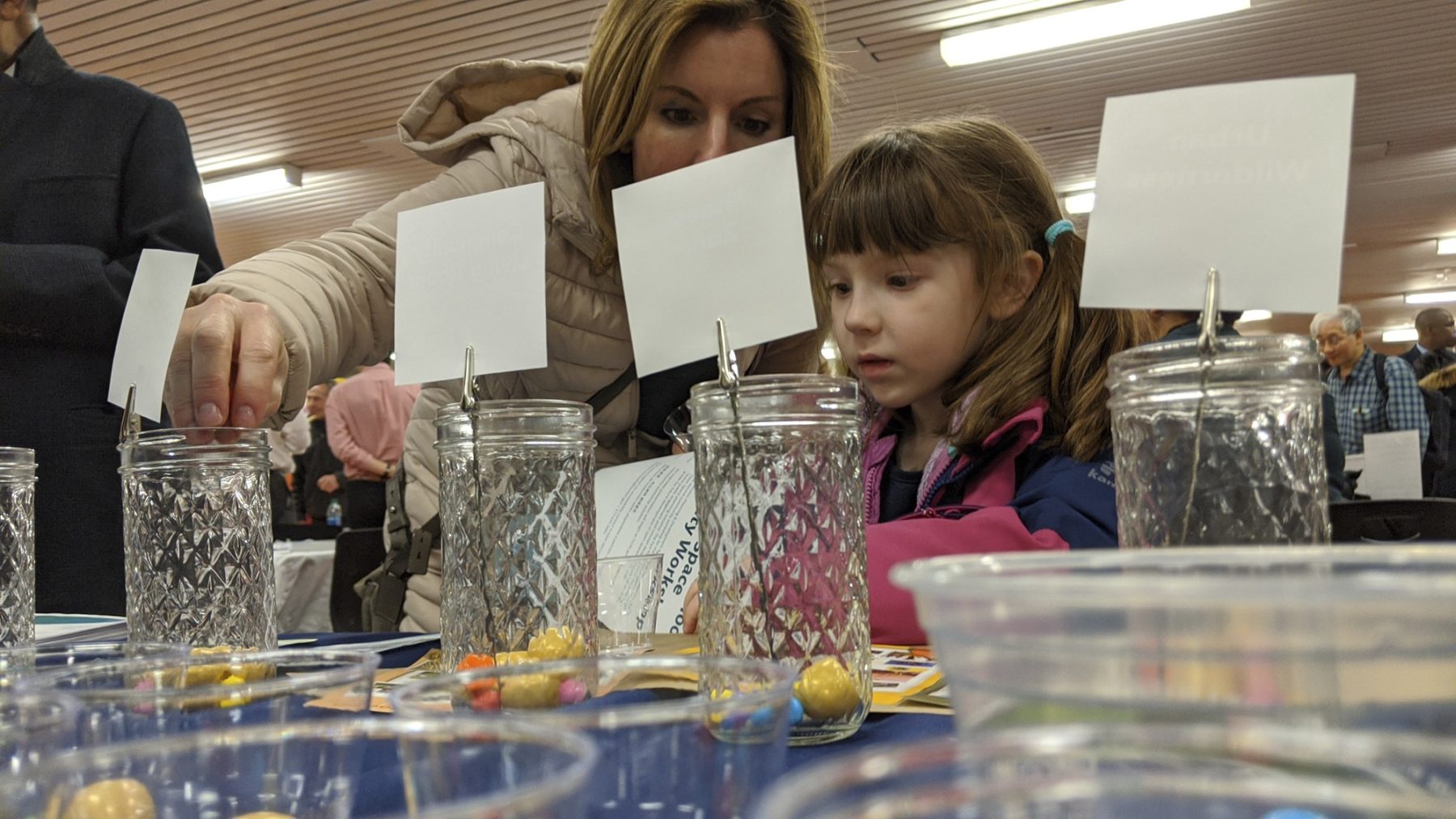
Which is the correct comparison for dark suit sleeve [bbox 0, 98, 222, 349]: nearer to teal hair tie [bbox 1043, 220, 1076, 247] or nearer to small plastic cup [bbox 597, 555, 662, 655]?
small plastic cup [bbox 597, 555, 662, 655]

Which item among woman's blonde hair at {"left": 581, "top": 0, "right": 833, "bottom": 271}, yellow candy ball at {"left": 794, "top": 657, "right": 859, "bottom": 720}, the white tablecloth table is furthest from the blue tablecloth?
the white tablecloth table

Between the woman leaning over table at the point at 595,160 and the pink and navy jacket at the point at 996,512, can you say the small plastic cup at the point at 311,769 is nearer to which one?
the pink and navy jacket at the point at 996,512

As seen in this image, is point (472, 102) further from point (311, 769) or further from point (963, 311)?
point (311, 769)

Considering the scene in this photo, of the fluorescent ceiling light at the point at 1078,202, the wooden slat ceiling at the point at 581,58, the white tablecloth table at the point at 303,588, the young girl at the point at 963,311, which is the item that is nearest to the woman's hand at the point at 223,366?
the young girl at the point at 963,311

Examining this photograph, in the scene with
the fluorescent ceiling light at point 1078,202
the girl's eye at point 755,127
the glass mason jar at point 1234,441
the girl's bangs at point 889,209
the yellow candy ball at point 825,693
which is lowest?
the yellow candy ball at point 825,693

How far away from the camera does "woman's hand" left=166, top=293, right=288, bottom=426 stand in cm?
78

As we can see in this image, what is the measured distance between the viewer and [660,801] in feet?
0.94

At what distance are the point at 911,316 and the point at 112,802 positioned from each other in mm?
973

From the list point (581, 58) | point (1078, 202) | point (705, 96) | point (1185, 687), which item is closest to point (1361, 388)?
point (1078, 202)

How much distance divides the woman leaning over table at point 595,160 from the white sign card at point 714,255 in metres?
0.45

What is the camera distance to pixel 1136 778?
189 millimetres

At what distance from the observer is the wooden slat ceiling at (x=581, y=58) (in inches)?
173

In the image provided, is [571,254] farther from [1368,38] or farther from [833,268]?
[1368,38]

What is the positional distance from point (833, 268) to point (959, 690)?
37.7 inches
